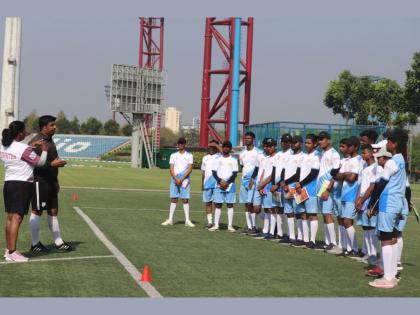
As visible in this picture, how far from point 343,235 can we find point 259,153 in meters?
3.62

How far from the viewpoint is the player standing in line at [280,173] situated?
1377 cm

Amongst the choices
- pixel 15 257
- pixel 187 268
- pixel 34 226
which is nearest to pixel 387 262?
pixel 187 268

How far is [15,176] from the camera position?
1018 cm

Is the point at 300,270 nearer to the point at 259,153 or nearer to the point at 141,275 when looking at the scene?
the point at 141,275

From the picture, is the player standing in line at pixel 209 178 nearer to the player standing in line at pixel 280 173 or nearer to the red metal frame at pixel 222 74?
the player standing in line at pixel 280 173

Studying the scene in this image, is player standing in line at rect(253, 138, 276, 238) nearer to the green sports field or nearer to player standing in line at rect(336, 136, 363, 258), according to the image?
the green sports field

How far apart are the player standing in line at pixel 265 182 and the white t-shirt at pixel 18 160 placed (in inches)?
221

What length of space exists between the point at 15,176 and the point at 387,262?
5.34 metres

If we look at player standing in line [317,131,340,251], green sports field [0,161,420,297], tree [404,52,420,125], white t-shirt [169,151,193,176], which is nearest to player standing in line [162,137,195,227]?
white t-shirt [169,151,193,176]

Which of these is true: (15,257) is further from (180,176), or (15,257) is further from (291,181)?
(180,176)

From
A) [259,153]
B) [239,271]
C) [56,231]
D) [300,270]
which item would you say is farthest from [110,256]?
[259,153]

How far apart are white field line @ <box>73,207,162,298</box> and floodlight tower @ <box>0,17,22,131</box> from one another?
797 inches

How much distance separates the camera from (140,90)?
71312 millimetres

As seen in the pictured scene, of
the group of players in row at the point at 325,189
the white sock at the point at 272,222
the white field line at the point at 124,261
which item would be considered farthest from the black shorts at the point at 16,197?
the white sock at the point at 272,222
